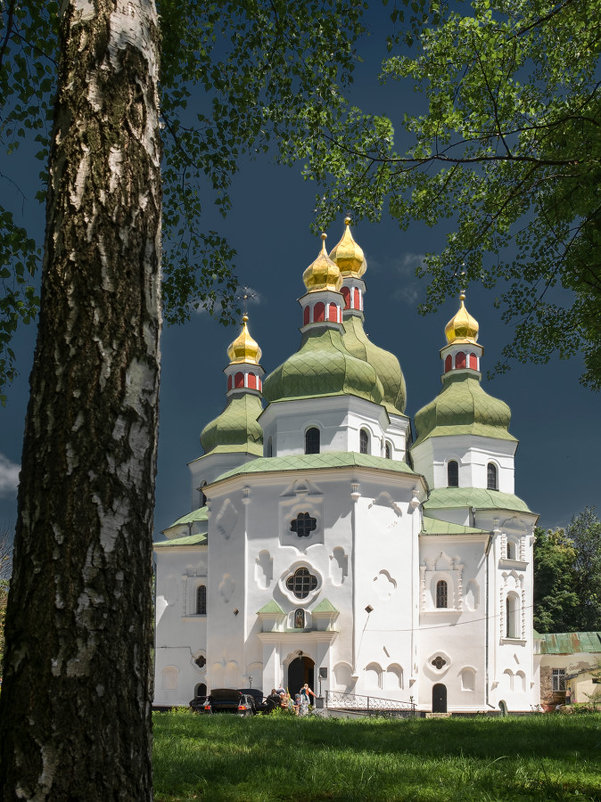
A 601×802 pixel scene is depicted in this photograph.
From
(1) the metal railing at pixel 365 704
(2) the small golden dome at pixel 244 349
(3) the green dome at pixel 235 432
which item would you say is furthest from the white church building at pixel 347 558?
(2) the small golden dome at pixel 244 349

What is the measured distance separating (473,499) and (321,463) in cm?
1042

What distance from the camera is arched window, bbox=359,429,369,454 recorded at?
33.9 metres

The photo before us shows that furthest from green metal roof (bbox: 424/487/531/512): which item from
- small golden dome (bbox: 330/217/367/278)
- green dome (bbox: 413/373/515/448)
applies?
small golden dome (bbox: 330/217/367/278)

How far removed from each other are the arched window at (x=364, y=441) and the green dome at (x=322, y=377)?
1390 millimetres

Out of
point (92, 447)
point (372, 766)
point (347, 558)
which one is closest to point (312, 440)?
point (347, 558)

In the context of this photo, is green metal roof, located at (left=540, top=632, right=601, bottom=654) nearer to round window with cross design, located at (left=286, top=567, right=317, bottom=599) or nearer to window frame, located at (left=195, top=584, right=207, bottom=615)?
round window with cross design, located at (left=286, top=567, right=317, bottom=599)

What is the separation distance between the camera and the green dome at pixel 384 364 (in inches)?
1622

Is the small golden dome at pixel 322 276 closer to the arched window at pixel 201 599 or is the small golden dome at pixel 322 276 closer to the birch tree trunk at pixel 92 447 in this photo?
the arched window at pixel 201 599

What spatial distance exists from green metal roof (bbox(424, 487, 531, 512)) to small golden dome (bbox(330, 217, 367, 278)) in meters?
11.8

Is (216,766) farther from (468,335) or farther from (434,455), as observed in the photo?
(468,335)

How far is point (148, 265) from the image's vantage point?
366 centimetres

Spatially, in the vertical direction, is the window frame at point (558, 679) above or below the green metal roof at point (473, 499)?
below

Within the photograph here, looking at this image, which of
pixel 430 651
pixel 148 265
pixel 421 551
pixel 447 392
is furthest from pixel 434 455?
pixel 148 265

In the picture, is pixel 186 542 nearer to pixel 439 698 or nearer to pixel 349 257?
pixel 439 698
